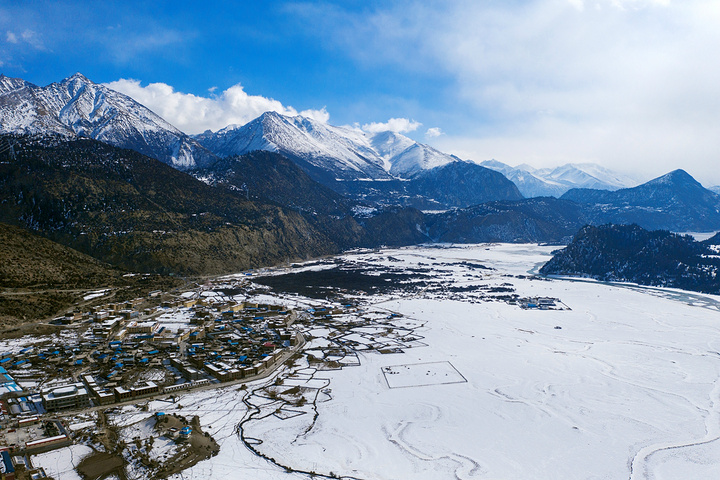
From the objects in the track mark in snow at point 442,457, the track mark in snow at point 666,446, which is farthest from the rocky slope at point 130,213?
the track mark in snow at point 666,446

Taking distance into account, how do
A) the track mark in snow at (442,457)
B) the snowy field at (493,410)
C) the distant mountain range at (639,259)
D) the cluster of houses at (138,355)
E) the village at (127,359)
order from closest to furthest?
1. the track mark in snow at (442,457)
2. the snowy field at (493,410)
3. the village at (127,359)
4. the cluster of houses at (138,355)
5. the distant mountain range at (639,259)

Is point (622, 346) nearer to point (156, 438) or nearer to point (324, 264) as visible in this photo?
point (156, 438)

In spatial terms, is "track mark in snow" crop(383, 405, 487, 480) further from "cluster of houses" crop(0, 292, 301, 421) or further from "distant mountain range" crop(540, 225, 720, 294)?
"distant mountain range" crop(540, 225, 720, 294)

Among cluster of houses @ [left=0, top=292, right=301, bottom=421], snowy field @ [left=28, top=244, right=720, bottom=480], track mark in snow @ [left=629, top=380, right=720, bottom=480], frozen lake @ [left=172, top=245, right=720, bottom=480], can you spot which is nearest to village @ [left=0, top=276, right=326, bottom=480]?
cluster of houses @ [left=0, top=292, right=301, bottom=421]

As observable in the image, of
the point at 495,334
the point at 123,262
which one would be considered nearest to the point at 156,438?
the point at 495,334

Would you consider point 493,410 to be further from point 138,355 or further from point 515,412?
point 138,355

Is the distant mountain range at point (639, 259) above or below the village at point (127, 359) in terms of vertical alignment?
above

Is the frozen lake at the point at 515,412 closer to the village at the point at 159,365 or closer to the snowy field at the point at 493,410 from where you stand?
the snowy field at the point at 493,410

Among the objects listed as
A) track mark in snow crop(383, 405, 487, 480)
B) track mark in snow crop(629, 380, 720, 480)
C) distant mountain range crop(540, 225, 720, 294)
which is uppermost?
distant mountain range crop(540, 225, 720, 294)

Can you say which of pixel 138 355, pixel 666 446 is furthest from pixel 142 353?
pixel 666 446
